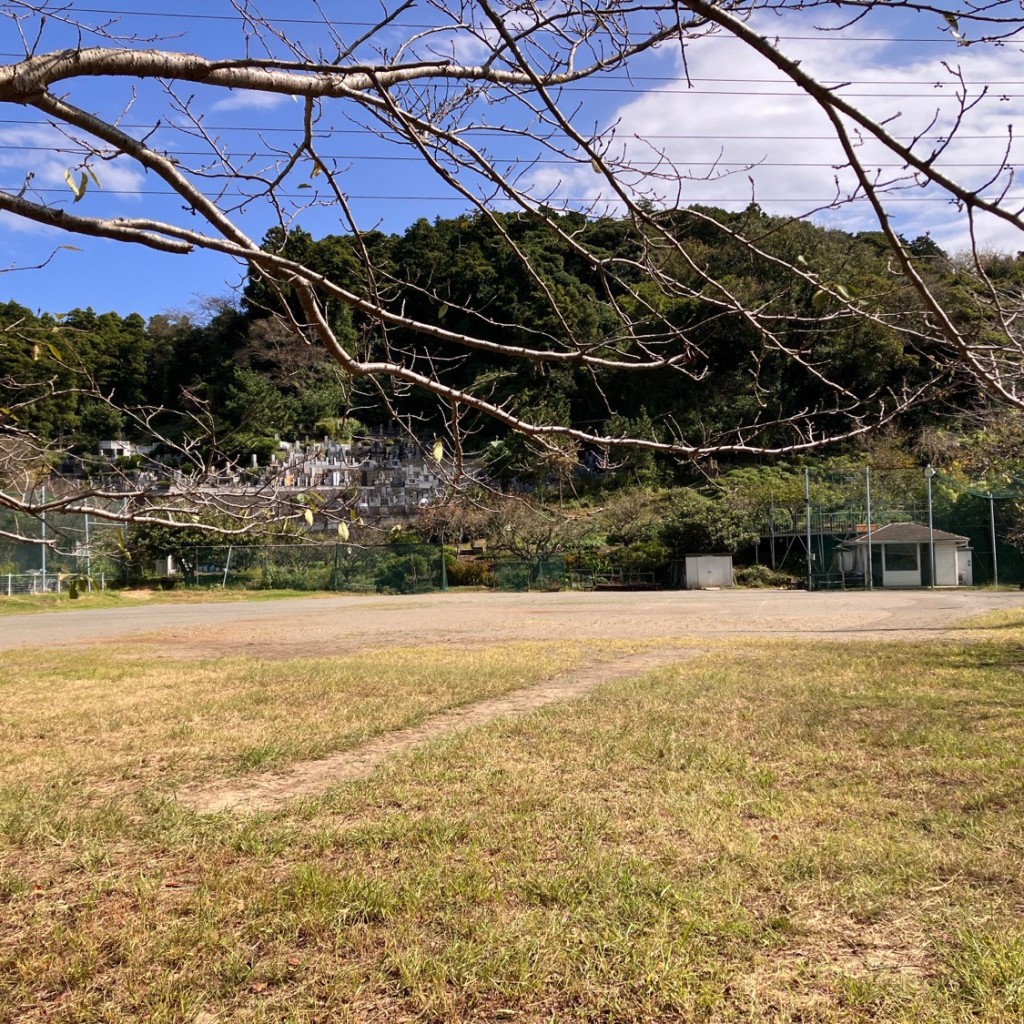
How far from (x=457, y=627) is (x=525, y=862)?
42.8ft

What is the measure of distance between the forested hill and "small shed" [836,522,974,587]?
70.2ft

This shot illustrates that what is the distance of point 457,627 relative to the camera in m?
16.5

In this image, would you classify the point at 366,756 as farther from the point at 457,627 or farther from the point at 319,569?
the point at 319,569

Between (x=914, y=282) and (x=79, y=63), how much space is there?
2157 millimetres

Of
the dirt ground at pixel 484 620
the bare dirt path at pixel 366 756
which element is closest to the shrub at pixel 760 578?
the dirt ground at pixel 484 620

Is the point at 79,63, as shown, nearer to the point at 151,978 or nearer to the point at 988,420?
the point at 151,978

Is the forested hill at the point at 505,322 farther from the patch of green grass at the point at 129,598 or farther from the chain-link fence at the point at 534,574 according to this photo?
the chain-link fence at the point at 534,574

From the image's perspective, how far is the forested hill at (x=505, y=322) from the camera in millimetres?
3178

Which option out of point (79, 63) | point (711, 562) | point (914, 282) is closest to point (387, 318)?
point (79, 63)

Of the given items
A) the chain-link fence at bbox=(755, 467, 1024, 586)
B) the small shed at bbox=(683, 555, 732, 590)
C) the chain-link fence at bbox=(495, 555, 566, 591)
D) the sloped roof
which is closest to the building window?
the sloped roof

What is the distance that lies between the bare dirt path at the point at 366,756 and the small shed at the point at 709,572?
2307 centimetres

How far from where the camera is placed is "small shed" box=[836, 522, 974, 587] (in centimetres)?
2900

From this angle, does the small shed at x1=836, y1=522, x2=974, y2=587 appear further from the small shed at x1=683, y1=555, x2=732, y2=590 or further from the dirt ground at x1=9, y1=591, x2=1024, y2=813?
the small shed at x1=683, y1=555, x2=732, y2=590

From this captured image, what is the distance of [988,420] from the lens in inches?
317
